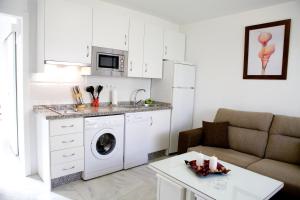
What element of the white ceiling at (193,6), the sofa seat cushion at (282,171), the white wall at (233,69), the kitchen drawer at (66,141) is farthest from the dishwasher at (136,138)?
the white ceiling at (193,6)

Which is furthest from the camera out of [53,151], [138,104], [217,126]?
[138,104]

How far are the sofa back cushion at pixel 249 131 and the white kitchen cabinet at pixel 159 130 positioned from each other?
103 centimetres

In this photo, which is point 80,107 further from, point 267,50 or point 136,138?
point 267,50

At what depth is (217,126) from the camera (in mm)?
3021

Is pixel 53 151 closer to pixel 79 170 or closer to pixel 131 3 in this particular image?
pixel 79 170

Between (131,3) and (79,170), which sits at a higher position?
(131,3)

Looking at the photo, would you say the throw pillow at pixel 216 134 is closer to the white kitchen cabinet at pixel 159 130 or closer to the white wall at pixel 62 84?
the white kitchen cabinet at pixel 159 130

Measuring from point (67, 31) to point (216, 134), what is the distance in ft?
8.10

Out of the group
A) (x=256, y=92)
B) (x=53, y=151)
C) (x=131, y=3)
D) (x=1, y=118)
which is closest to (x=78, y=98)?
(x=53, y=151)

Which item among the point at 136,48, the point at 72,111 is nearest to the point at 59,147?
the point at 72,111

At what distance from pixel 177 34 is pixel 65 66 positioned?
2158mm

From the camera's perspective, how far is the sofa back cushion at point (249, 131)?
2.75 m

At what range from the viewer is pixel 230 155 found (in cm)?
264

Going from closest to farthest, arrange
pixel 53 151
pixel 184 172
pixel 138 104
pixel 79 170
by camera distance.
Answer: pixel 184 172 → pixel 53 151 → pixel 79 170 → pixel 138 104
